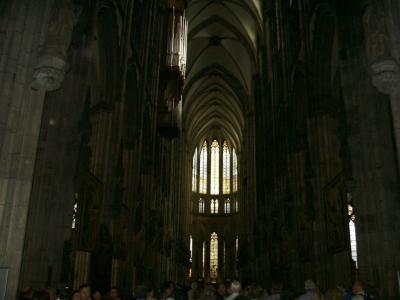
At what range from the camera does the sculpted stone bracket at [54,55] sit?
8273 mm

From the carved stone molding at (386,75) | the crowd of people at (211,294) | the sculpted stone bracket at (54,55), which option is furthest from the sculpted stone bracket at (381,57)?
the sculpted stone bracket at (54,55)

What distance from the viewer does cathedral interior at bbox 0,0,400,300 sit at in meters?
8.30

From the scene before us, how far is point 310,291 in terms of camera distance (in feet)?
24.1

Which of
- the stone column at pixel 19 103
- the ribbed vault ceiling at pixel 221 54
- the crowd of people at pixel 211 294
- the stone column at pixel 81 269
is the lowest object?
the crowd of people at pixel 211 294

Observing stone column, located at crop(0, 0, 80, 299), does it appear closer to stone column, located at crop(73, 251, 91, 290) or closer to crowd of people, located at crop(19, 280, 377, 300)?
crowd of people, located at crop(19, 280, 377, 300)

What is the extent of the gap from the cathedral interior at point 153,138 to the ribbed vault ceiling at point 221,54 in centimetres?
470

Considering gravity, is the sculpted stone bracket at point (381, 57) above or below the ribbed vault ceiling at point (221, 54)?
below

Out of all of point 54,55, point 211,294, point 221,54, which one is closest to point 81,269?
point 211,294

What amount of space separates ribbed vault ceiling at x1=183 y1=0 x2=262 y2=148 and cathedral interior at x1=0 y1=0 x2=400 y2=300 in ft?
15.4

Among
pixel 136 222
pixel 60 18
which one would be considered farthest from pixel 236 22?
pixel 60 18

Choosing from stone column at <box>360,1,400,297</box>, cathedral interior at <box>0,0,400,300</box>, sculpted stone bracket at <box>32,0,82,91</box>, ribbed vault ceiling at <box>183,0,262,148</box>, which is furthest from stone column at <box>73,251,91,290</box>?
ribbed vault ceiling at <box>183,0,262,148</box>

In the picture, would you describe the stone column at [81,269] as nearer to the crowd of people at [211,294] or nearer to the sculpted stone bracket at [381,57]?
the crowd of people at [211,294]

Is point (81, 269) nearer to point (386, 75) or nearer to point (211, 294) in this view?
point (211, 294)

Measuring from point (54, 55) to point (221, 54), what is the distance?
3536cm
